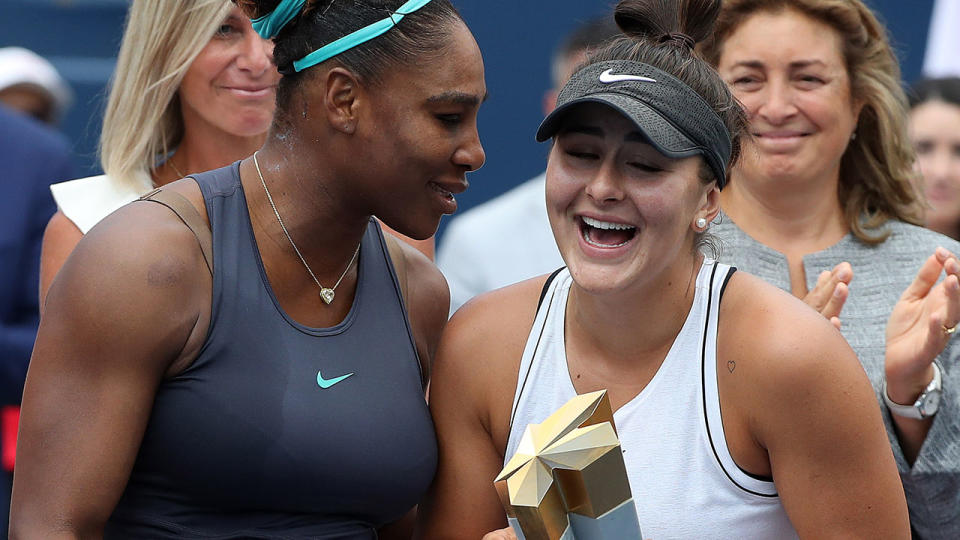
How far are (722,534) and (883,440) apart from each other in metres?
0.33

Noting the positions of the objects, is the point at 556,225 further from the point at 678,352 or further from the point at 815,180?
the point at 815,180

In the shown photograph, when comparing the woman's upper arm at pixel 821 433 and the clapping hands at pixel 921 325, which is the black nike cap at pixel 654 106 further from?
the clapping hands at pixel 921 325

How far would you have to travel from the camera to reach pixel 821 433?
2.22m

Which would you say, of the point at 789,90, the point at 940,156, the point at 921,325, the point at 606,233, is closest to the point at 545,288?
the point at 606,233

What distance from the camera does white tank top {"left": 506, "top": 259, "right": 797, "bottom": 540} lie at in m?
2.27

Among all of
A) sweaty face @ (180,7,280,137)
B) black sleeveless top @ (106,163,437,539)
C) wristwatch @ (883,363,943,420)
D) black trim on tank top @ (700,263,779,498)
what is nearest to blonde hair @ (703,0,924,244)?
wristwatch @ (883,363,943,420)

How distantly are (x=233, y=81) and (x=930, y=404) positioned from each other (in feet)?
5.76

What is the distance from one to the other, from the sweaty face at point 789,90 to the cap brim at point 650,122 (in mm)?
907

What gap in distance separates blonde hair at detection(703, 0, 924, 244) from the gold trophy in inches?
60.0

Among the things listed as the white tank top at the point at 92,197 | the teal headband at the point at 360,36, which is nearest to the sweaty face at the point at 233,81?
the white tank top at the point at 92,197

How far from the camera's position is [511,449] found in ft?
7.89

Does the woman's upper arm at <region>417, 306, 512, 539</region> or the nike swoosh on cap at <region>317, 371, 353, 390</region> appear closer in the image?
the nike swoosh on cap at <region>317, 371, 353, 390</region>

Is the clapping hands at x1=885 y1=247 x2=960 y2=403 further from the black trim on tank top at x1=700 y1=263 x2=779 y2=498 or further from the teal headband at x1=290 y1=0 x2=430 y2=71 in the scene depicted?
the teal headband at x1=290 y1=0 x2=430 y2=71

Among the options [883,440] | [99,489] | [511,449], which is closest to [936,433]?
[883,440]
